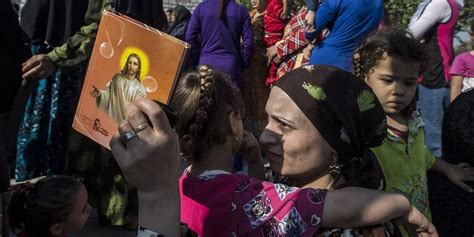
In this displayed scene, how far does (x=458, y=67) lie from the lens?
5574 millimetres

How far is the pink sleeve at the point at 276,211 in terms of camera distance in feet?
5.53

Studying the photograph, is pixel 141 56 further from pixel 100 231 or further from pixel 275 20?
pixel 275 20

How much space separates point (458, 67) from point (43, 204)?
3.71m

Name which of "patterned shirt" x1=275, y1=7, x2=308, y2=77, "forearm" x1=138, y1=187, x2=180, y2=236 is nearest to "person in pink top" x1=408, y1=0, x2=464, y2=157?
"patterned shirt" x1=275, y1=7, x2=308, y2=77

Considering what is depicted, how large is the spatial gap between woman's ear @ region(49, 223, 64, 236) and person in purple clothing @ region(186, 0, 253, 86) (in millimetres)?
2886

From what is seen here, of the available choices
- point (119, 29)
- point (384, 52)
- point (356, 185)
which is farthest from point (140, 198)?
point (384, 52)

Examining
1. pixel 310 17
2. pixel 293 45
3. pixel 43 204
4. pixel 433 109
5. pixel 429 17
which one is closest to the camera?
pixel 43 204

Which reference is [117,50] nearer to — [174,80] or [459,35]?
[174,80]

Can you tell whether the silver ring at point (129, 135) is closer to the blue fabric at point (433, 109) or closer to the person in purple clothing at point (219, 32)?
the person in purple clothing at point (219, 32)

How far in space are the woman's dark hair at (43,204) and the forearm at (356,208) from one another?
1731 mm

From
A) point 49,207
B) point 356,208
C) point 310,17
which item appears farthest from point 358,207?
point 310,17

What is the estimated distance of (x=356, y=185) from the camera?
1.82 metres

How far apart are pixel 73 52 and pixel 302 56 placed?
7.82 ft

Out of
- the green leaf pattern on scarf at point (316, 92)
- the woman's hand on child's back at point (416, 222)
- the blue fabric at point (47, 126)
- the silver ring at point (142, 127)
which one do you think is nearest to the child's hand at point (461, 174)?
the woman's hand on child's back at point (416, 222)
